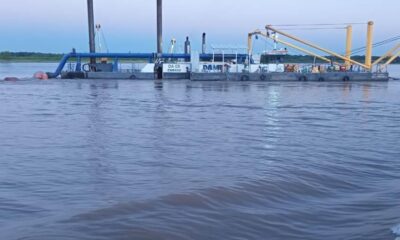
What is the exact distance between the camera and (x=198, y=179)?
9258 millimetres

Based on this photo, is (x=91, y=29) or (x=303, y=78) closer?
(x=303, y=78)

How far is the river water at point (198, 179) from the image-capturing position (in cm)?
664

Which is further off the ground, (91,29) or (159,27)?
(159,27)

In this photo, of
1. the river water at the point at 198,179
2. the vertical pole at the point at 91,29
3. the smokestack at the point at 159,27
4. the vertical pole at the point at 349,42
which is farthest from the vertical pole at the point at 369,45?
the river water at the point at 198,179

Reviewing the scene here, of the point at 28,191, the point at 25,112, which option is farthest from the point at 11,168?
the point at 25,112

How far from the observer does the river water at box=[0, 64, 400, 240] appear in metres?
6.64

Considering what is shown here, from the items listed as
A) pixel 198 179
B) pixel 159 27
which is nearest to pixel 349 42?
pixel 159 27

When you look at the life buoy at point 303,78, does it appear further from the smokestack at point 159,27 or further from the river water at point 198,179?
the river water at point 198,179

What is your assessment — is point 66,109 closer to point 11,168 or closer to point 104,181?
point 11,168

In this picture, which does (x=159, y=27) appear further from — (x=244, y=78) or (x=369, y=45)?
(x=369, y=45)

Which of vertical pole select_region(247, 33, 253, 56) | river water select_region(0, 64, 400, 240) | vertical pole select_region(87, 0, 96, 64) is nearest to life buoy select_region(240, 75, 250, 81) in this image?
vertical pole select_region(247, 33, 253, 56)

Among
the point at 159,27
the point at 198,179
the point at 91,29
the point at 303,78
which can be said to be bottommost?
the point at 198,179

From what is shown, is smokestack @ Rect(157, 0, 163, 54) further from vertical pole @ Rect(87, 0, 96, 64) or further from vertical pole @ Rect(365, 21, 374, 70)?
vertical pole @ Rect(365, 21, 374, 70)

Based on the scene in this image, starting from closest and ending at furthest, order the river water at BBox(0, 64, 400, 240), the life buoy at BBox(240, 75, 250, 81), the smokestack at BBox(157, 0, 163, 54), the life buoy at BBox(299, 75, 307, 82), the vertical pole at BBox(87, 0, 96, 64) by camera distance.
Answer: the river water at BBox(0, 64, 400, 240), the life buoy at BBox(240, 75, 250, 81), the life buoy at BBox(299, 75, 307, 82), the vertical pole at BBox(87, 0, 96, 64), the smokestack at BBox(157, 0, 163, 54)
